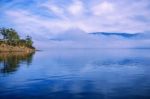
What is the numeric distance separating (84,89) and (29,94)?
8.92m

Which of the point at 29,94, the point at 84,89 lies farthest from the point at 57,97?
the point at 84,89

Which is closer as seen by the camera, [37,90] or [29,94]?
[29,94]

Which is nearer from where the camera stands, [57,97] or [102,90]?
[57,97]

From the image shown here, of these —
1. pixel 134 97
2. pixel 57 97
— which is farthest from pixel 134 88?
pixel 57 97

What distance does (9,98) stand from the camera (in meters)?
34.1

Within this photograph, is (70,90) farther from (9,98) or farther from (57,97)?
(9,98)

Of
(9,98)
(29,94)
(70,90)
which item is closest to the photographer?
(9,98)

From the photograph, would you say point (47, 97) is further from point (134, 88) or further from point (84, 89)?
point (134, 88)

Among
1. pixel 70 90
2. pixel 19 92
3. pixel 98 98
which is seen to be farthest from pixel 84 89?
pixel 19 92

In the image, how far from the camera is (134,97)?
34.7 metres

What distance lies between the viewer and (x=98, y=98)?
34156 mm

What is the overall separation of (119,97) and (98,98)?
9.30 ft

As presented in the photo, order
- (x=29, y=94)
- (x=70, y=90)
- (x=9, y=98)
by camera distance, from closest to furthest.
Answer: (x=9, y=98)
(x=29, y=94)
(x=70, y=90)

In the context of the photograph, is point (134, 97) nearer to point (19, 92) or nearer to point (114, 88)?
point (114, 88)
